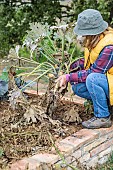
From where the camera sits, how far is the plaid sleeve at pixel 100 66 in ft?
14.5

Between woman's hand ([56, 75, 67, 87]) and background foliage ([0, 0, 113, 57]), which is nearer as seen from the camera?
woman's hand ([56, 75, 67, 87])

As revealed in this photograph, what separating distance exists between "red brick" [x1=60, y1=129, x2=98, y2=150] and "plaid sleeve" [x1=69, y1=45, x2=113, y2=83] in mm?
462

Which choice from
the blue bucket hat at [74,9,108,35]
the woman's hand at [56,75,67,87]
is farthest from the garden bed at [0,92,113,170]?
the blue bucket hat at [74,9,108,35]

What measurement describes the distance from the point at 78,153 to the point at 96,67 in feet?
2.52

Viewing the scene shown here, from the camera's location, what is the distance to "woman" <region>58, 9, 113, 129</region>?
175 inches

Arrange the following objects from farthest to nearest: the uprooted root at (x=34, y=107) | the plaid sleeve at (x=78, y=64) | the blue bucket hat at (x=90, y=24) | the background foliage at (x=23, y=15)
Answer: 1. the background foliage at (x=23, y=15)
2. the plaid sleeve at (x=78, y=64)
3. the uprooted root at (x=34, y=107)
4. the blue bucket hat at (x=90, y=24)

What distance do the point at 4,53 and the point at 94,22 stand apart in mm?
4887

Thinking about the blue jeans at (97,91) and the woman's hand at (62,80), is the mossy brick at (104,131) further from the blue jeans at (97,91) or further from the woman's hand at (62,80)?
the woman's hand at (62,80)

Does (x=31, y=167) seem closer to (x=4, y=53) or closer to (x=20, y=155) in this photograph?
(x=20, y=155)

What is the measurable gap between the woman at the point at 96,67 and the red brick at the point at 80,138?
117 millimetres

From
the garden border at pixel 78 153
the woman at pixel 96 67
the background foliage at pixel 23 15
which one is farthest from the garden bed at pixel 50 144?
the background foliage at pixel 23 15

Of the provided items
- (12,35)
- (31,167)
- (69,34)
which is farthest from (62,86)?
(12,35)

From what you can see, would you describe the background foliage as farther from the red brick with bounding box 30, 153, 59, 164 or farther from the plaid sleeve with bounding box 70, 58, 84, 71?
the red brick with bounding box 30, 153, 59, 164

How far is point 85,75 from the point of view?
461 cm
